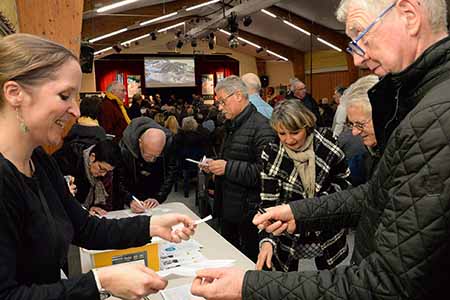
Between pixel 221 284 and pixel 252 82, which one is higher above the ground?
pixel 252 82

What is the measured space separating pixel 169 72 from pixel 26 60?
17.4 m

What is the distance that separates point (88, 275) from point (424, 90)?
94cm

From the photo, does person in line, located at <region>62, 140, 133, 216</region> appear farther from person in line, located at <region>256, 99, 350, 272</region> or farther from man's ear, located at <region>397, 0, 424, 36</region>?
man's ear, located at <region>397, 0, 424, 36</region>

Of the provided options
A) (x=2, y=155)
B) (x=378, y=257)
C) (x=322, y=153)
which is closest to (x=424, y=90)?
(x=378, y=257)

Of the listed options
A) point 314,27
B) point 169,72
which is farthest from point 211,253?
point 169,72

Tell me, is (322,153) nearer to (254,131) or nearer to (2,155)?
(254,131)

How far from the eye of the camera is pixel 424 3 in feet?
2.93

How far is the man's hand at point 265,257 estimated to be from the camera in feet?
5.91

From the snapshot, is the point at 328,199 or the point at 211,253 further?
the point at 211,253

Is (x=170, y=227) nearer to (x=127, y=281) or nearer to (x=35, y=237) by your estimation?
(x=127, y=281)

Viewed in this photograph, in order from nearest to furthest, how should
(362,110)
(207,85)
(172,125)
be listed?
(362,110) → (172,125) → (207,85)

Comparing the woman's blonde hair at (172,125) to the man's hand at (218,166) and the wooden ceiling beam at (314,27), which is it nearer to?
the man's hand at (218,166)

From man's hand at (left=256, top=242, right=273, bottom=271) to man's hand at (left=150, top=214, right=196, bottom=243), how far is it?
408 millimetres

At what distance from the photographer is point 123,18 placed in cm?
921
